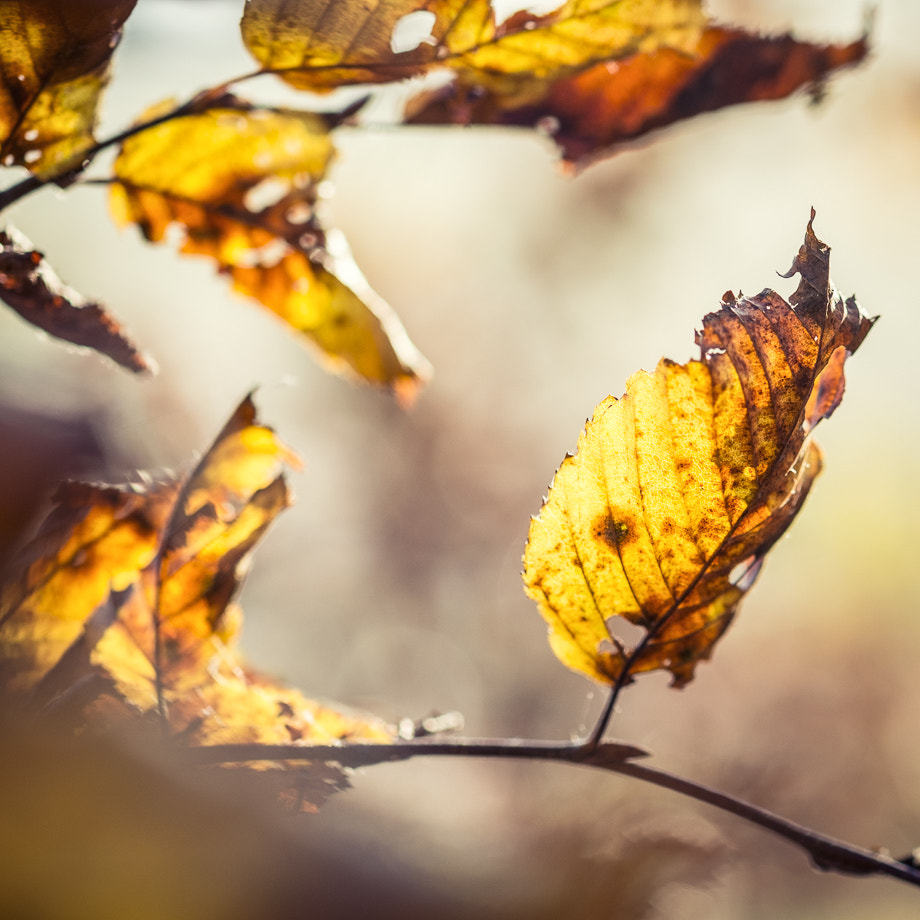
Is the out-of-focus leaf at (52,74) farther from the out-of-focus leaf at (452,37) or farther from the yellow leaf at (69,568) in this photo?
the yellow leaf at (69,568)

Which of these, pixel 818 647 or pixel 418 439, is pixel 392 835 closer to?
pixel 418 439

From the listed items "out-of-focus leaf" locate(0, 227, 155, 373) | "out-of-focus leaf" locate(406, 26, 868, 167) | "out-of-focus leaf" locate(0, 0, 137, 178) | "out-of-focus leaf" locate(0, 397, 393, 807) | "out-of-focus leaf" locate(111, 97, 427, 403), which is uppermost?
"out-of-focus leaf" locate(406, 26, 868, 167)

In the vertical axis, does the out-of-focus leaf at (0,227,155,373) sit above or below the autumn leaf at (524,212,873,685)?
below

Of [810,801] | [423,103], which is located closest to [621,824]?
[810,801]

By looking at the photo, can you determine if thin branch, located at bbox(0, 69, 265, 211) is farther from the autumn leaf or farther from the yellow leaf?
the autumn leaf

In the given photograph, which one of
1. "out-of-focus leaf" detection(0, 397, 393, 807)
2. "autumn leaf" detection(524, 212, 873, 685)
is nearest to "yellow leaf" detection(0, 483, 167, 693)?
"out-of-focus leaf" detection(0, 397, 393, 807)

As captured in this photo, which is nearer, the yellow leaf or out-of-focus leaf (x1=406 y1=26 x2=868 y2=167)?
the yellow leaf

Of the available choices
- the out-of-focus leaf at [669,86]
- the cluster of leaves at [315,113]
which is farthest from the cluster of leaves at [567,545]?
the out-of-focus leaf at [669,86]
